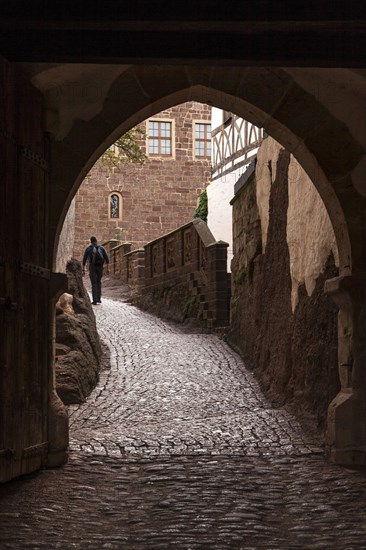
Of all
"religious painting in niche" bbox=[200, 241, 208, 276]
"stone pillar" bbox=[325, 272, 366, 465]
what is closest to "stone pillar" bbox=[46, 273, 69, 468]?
"stone pillar" bbox=[325, 272, 366, 465]

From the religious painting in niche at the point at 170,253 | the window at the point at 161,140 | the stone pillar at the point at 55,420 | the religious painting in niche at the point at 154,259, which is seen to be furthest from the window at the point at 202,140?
the stone pillar at the point at 55,420

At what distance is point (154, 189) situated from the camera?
31406 millimetres

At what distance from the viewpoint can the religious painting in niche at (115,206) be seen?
3102 cm

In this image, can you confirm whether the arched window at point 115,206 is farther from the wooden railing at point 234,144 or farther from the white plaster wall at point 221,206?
the white plaster wall at point 221,206

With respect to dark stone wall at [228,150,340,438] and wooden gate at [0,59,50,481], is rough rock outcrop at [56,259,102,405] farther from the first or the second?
wooden gate at [0,59,50,481]

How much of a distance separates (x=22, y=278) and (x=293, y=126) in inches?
97.2

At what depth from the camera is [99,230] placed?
101ft

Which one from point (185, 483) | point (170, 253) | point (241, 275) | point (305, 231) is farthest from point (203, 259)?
point (185, 483)

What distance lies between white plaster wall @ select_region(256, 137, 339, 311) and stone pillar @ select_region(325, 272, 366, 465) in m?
0.97

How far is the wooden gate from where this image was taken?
5328mm

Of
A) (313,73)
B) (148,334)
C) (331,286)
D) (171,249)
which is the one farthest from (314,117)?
(171,249)

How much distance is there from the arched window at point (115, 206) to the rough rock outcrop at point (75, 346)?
19.5m

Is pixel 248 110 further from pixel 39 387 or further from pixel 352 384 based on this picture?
pixel 39 387

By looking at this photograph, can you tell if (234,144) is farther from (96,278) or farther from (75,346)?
(75,346)
